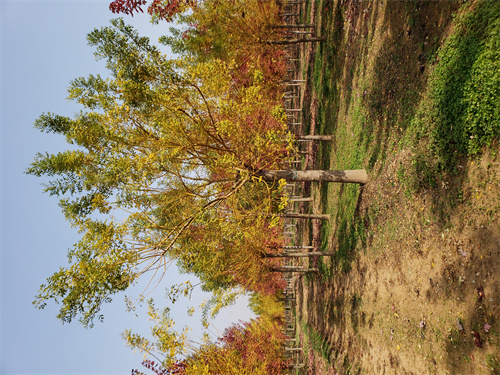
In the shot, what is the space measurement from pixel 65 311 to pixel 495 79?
773 centimetres

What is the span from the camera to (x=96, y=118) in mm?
6812

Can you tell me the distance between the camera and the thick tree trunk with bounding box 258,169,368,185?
7.25 meters

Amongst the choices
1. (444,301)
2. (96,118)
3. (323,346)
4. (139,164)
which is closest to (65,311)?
(139,164)

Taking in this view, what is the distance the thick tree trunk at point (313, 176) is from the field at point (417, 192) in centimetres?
42

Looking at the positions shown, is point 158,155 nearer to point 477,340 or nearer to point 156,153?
point 156,153

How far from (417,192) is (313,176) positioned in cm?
226

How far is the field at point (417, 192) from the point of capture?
4.50 meters

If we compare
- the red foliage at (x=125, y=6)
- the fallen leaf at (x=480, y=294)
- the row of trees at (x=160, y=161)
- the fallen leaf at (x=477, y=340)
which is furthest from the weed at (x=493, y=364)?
the red foliage at (x=125, y=6)

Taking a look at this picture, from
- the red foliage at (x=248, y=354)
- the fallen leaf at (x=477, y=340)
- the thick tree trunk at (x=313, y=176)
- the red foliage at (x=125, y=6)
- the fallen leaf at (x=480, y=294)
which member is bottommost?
the red foliage at (x=248, y=354)

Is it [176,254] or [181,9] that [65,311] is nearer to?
[176,254]

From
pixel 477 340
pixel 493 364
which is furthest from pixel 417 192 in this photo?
pixel 493 364

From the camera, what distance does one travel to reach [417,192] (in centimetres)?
604

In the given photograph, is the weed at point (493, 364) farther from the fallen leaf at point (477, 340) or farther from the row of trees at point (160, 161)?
the row of trees at point (160, 161)

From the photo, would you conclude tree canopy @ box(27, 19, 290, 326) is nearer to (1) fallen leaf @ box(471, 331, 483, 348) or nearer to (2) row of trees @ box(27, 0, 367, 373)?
(2) row of trees @ box(27, 0, 367, 373)
